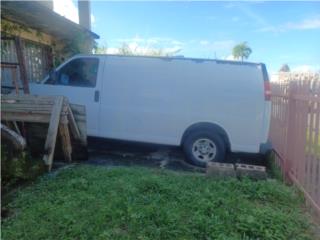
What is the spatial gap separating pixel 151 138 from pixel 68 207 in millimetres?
3172

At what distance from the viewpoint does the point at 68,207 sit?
3.92 metres

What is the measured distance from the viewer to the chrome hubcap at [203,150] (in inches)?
264

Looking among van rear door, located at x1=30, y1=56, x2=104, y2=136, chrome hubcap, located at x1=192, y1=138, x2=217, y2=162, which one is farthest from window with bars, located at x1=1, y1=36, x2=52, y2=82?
chrome hubcap, located at x1=192, y1=138, x2=217, y2=162

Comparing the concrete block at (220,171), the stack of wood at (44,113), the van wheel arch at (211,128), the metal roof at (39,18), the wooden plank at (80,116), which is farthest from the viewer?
the metal roof at (39,18)

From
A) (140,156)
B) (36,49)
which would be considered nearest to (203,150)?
(140,156)

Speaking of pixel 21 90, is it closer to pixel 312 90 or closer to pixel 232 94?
pixel 232 94

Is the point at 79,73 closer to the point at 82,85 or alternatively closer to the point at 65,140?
the point at 82,85

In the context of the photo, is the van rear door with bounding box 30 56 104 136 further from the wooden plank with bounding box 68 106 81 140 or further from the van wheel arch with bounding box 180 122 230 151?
the van wheel arch with bounding box 180 122 230 151

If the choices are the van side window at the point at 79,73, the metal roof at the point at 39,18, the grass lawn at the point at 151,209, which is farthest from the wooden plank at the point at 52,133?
the metal roof at the point at 39,18

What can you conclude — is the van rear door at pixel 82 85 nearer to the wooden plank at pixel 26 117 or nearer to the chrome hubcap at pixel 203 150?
the wooden plank at pixel 26 117

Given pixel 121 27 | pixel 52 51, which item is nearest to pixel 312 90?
pixel 52 51

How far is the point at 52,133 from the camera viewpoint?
5.60 m

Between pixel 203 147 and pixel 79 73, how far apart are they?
9.67 ft

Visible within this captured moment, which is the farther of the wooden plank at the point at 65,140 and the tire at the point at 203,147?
the tire at the point at 203,147
